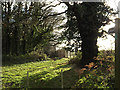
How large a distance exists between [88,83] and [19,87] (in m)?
2.62

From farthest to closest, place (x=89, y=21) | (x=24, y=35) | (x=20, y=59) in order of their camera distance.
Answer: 1. (x=24, y=35)
2. (x=20, y=59)
3. (x=89, y=21)

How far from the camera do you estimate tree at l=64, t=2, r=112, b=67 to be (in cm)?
748

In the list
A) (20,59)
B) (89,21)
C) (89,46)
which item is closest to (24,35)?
(20,59)

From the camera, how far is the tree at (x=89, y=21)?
24.6ft

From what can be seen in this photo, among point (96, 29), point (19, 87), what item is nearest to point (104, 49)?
point (96, 29)

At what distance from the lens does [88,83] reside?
468 cm

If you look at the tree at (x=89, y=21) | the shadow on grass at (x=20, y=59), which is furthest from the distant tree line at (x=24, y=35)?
the tree at (x=89, y=21)

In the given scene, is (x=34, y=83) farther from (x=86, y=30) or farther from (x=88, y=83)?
(x=86, y=30)

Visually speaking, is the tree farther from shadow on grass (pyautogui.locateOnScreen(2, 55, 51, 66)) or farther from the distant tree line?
shadow on grass (pyautogui.locateOnScreen(2, 55, 51, 66))

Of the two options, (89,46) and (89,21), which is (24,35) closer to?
(89,46)

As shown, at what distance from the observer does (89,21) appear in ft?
24.7

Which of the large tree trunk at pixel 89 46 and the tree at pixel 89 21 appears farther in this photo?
the large tree trunk at pixel 89 46

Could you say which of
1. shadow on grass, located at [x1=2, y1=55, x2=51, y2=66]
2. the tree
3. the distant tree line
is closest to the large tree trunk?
the tree

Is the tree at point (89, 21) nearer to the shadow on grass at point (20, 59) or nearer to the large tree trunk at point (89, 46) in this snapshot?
the large tree trunk at point (89, 46)
